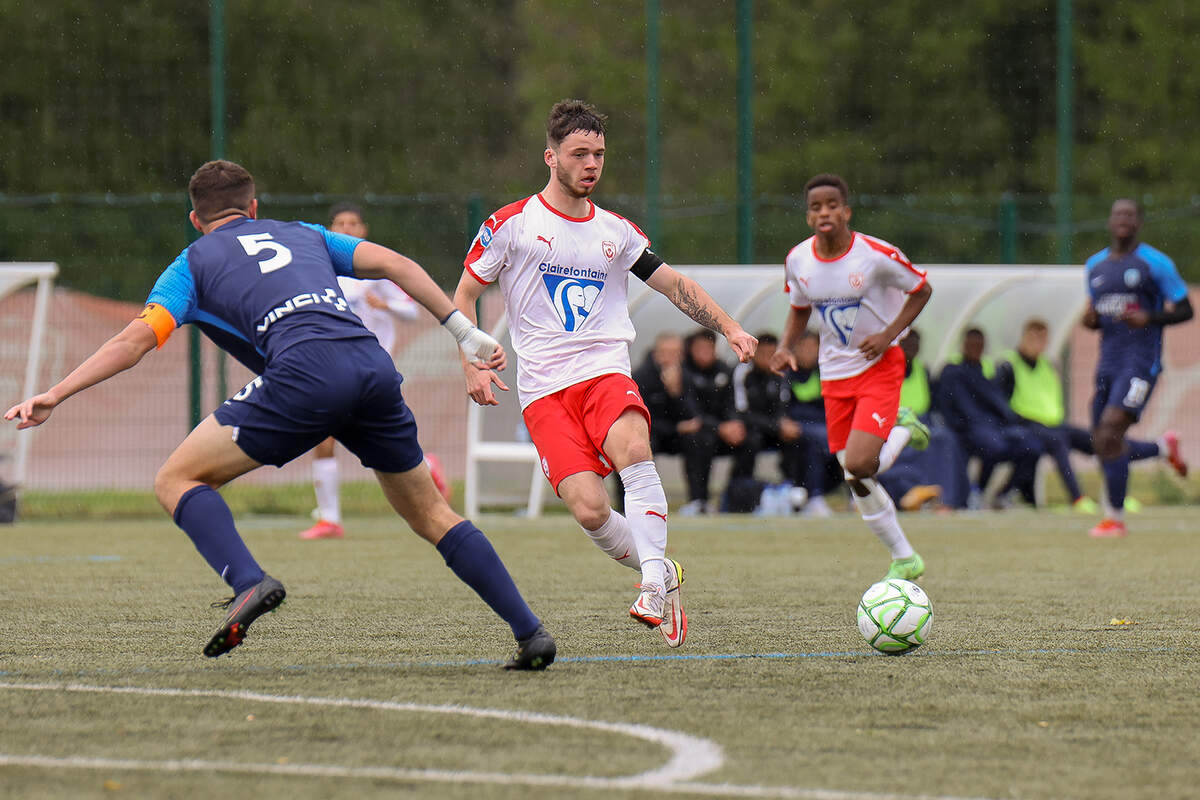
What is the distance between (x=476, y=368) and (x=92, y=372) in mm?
1271

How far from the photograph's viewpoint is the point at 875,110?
22812mm

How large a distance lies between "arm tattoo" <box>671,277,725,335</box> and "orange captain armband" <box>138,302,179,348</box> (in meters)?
2.17

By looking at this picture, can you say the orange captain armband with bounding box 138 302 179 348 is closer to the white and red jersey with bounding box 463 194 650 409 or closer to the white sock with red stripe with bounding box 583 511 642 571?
the white and red jersey with bounding box 463 194 650 409

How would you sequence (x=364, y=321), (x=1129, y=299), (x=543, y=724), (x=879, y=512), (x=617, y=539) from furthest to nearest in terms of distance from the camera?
(x=1129, y=299) < (x=364, y=321) < (x=879, y=512) < (x=617, y=539) < (x=543, y=724)

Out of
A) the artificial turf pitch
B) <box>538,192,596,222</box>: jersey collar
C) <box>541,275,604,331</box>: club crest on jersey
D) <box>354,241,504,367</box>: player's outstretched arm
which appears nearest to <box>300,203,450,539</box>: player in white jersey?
the artificial turf pitch

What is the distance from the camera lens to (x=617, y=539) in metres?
6.61

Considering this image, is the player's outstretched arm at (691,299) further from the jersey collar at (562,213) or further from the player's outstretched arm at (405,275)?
the player's outstretched arm at (405,275)

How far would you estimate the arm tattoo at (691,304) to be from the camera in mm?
6914

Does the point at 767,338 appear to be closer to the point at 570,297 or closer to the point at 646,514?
the point at 570,297

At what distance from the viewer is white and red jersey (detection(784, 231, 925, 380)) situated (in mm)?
8836

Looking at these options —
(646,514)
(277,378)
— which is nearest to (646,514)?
(646,514)

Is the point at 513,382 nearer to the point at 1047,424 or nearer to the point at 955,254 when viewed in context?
the point at 1047,424

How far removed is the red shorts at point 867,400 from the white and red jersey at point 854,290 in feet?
0.18

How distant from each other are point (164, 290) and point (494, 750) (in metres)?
2.07
